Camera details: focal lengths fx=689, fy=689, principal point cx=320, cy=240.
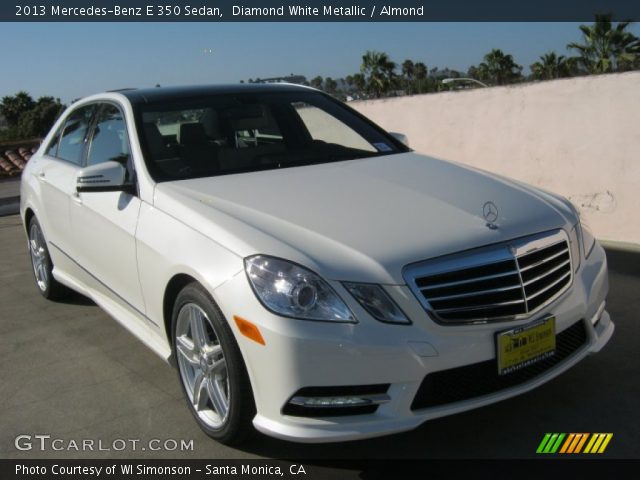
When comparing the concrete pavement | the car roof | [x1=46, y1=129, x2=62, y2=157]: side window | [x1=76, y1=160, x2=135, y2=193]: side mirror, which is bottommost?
the concrete pavement

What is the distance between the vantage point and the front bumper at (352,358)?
252 cm

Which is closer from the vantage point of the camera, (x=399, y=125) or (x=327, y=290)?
(x=327, y=290)

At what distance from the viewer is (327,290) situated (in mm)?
2586

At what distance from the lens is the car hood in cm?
269

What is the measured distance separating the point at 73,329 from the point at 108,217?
55.8 inches

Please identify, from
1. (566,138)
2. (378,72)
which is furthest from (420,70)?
(566,138)

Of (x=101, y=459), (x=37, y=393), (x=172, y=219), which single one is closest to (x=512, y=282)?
(x=172, y=219)

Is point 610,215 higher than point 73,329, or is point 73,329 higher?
point 610,215

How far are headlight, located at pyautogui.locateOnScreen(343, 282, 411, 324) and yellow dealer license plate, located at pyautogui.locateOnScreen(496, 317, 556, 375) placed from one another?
0.42 meters

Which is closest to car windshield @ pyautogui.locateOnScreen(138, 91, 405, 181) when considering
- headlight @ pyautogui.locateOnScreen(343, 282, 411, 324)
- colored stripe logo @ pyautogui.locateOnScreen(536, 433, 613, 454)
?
headlight @ pyautogui.locateOnScreen(343, 282, 411, 324)

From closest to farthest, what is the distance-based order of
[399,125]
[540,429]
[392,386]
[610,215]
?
[392,386], [540,429], [610,215], [399,125]

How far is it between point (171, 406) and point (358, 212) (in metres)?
1.46

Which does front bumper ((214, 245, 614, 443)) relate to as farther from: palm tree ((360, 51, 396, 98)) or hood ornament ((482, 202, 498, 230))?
palm tree ((360, 51, 396, 98))

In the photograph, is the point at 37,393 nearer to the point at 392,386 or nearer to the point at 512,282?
the point at 392,386
